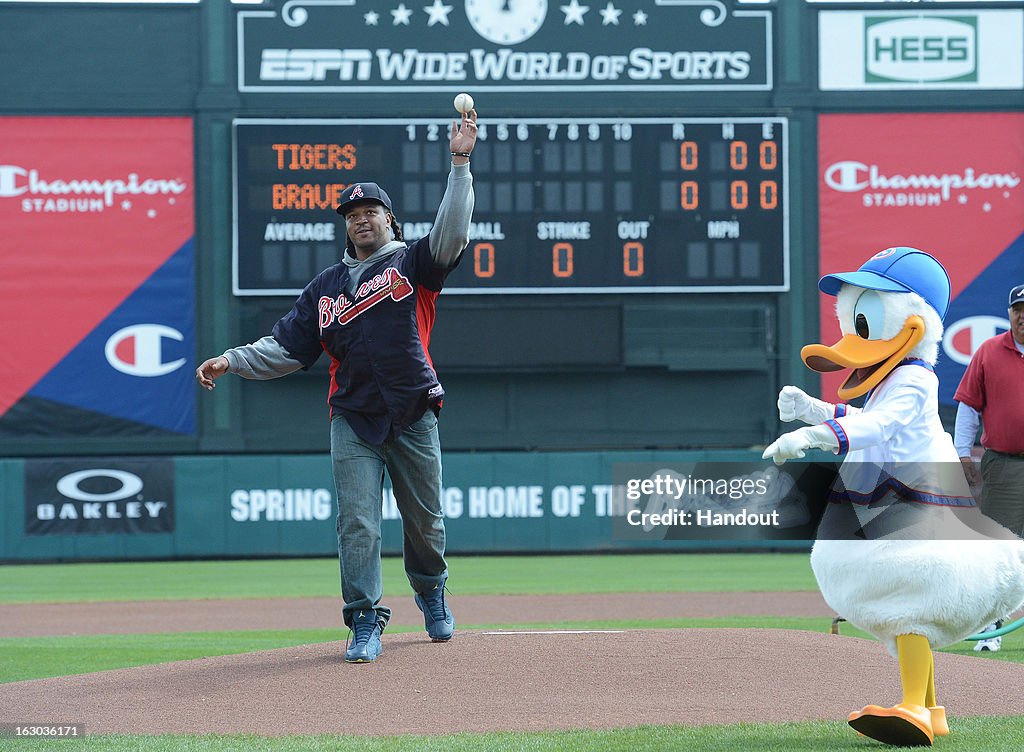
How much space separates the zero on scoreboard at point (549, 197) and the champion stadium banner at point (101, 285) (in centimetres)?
121

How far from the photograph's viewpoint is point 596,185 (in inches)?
537

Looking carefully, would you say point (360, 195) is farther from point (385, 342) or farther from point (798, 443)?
point (798, 443)

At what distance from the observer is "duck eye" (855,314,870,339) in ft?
12.4

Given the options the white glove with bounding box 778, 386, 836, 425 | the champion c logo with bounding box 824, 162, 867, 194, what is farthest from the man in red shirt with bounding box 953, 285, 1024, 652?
the champion c logo with bounding box 824, 162, 867, 194

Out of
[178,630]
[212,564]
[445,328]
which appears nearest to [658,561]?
[445,328]

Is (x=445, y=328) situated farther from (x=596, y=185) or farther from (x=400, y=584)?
(x=400, y=584)

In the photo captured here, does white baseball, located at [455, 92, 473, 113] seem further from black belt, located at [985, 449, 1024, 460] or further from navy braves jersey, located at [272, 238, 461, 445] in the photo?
black belt, located at [985, 449, 1024, 460]

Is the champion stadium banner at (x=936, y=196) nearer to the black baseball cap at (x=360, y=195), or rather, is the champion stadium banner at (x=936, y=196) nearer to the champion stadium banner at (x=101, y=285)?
the champion stadium banner at (x=101, y=285)

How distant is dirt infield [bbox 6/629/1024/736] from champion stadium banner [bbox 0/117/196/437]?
9894 mm

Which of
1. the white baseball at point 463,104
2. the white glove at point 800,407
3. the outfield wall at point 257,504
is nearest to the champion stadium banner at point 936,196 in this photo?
the outfield wall at point 257,504

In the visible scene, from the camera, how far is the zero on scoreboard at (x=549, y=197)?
13547 millimetres

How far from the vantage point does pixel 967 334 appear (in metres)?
14.6

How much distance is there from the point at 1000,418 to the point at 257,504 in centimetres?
968

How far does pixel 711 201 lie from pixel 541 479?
11.3ft
